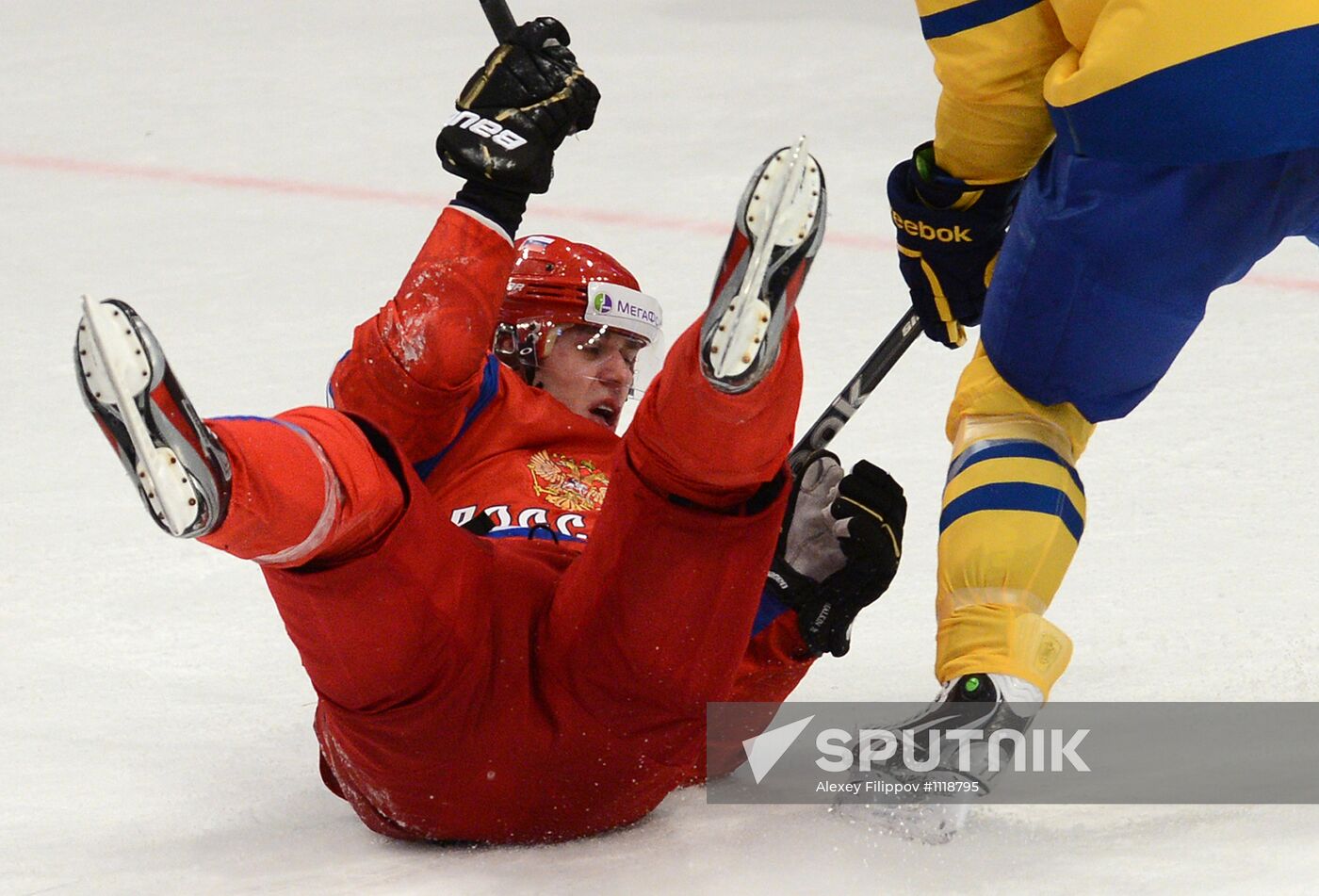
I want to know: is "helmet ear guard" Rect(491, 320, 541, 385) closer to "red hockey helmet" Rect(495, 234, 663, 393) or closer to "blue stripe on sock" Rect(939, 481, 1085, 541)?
"red hockey helmet" Rect(495, 234, 663, 393)

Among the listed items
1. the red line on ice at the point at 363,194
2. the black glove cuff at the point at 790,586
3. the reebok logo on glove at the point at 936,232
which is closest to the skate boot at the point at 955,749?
the black glove cuff at the point at 790,586

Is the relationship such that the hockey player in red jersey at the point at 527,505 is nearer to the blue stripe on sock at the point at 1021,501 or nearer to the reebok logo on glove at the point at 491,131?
the reebok logo on glove at the point at 491,131

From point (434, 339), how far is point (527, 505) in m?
0.20

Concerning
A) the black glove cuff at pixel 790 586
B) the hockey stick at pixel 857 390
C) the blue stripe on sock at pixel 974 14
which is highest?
the blue stripe on sock at pixel 974 14

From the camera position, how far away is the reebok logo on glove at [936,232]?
2.03 metres

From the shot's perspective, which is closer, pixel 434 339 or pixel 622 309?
pixel 434 339

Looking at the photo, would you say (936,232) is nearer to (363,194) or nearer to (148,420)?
(148,420)

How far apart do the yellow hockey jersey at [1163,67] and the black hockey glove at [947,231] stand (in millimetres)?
207

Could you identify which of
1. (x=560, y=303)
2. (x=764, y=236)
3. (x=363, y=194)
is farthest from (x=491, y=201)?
(x=363, y=194)

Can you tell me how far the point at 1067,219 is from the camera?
1786 millimetres

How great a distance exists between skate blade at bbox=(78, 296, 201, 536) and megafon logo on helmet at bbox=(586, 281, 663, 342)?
90 centimetres

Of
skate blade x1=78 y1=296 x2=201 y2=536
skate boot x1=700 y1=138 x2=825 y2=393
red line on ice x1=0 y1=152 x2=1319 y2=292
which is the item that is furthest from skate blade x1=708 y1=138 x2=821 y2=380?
red line on ice x1=0 y1=152 x2=1319 y2=292

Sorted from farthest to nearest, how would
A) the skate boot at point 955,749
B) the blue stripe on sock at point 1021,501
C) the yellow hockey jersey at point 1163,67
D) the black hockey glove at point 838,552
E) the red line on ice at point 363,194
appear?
the red line on ice at point 363,194 < the black hockey glove at point 838,552 < the blue stripe on sock at point 1021,501 < the skate boot at point 955,749 < the yellow hockey jersey at point 1163,67

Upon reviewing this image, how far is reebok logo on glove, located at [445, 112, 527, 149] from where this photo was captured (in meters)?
2.00
